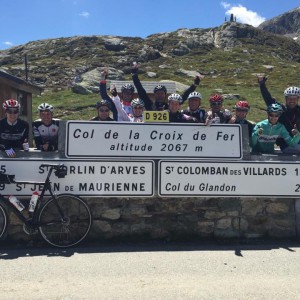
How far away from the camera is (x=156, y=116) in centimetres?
680

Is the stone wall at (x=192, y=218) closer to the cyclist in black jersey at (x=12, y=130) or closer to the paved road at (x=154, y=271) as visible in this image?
the paved road at (x=154, y=271)

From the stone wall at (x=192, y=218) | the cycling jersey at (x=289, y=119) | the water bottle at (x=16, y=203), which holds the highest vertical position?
the cycling jersey at (x=289, y=119)

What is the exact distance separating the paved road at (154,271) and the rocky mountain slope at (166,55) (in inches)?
1826

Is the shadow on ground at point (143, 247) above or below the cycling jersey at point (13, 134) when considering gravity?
below

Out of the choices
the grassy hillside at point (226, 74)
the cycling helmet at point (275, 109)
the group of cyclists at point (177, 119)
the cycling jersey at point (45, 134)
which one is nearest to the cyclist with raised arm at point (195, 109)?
the group of cyclists at point (177, 119)

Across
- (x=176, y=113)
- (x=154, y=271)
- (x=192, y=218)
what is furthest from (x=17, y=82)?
(x=154, y=271)

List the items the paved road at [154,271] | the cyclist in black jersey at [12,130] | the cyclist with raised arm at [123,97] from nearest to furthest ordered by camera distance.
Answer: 1. the paved road at [154,271]
2. the cyclist in black jersey at [12,130]
3. the cyclist with raised arm at [123,97]

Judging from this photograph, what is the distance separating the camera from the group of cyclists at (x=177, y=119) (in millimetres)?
6465

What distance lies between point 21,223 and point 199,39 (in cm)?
11120

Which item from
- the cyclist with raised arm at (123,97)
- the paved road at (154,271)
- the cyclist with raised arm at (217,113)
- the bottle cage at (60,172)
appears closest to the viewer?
the paved road at (154,271)

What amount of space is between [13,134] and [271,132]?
4.32 metres

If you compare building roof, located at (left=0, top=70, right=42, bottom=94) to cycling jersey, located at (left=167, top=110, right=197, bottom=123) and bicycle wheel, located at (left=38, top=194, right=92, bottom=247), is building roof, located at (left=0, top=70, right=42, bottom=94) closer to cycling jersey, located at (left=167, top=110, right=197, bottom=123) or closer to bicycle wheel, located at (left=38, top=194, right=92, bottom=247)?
cycling jersey, located at (left=167, top=110, right=197, bottom=123)

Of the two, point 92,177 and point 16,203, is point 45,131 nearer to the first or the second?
point 92,177

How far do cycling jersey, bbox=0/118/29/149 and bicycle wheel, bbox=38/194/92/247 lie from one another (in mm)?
1153
